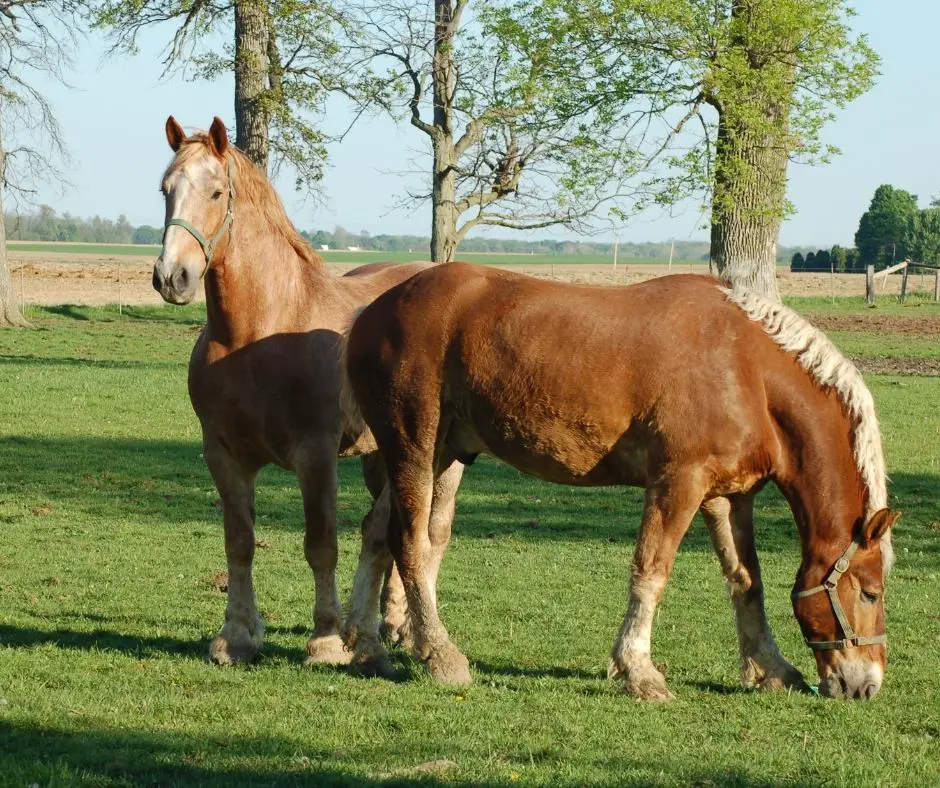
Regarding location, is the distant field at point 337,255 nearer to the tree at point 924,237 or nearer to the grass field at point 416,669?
the tree at point 924,237

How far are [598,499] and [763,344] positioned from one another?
6311 mm

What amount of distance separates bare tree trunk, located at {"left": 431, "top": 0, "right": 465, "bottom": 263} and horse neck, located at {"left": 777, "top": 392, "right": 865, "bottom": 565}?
22865mm

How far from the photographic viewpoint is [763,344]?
217 inches

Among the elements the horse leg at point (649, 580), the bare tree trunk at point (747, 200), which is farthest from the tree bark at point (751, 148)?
the horse leg at point (649, 580)

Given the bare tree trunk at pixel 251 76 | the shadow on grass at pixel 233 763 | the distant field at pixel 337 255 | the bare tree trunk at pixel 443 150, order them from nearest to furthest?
the shadow on grass at pixel 233 763
the bare tree trunk at pixel 251 76
the bare tree trunk at pixel 443 150
the distant field at pixel 337 255

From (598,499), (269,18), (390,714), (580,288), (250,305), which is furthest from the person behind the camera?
(269,18)

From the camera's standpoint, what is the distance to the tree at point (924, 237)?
7900 cm

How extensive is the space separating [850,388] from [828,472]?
39 cm

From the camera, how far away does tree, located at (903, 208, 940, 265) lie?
79000mm

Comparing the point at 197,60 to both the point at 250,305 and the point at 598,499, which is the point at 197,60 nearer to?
the point at 598,499

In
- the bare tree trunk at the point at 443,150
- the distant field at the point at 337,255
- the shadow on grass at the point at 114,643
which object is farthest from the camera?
the distant field at the point at 337,255

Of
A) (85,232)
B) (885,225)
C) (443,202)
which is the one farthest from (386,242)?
(443,202)

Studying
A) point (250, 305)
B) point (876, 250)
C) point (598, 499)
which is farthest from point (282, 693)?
point (876, 250)

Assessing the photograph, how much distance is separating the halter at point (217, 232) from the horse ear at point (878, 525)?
338 centimetres
